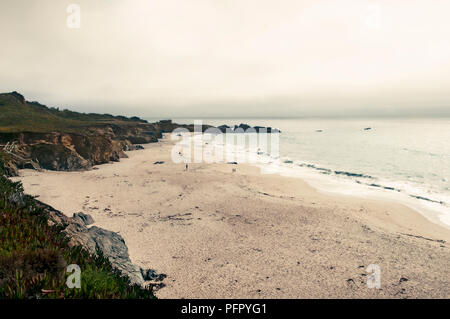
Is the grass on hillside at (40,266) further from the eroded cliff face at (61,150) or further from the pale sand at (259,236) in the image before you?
the eroded cliff face at (61,150)

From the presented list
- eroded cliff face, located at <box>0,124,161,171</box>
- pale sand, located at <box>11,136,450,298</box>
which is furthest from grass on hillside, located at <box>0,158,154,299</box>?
eroded cliff face, located at <box>0,124,161,171</box>

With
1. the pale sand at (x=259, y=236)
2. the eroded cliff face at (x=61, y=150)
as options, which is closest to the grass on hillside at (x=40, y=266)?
the pale sand at (x=259, y=236)

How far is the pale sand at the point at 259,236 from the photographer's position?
930cm

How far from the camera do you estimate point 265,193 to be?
2212 cm

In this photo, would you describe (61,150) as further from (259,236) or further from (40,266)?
(40,266)

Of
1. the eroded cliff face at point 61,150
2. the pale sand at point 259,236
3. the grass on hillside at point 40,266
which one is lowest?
the pale sand at point 259,236

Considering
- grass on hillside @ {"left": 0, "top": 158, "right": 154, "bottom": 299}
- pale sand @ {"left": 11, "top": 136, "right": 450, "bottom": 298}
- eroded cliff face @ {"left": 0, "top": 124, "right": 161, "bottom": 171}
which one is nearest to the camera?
grass on hillside @ {"left": 0, "top": 158, "right": 154, "bottom": 299}

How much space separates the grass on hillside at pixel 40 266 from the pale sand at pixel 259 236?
12.9ft

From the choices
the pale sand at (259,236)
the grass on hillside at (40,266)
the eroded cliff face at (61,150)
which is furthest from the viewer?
the eroded cliff face at (61,150)

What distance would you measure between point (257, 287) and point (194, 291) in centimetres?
257

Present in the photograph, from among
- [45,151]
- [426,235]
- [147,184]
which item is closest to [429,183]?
[426,235]

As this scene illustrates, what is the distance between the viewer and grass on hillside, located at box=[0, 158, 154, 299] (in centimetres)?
443

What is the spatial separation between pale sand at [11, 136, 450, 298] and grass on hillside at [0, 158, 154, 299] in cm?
395

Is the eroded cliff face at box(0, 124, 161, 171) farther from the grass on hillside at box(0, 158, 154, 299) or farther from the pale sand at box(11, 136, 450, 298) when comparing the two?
the grass on hillside at box(0, 158, 154, 299)
